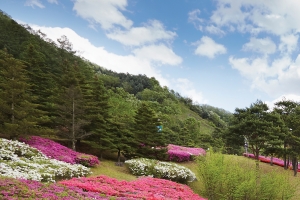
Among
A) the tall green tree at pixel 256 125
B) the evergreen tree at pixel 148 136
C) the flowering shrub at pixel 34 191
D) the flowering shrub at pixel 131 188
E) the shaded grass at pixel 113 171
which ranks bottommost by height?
the shaded grass at pixel 113 171

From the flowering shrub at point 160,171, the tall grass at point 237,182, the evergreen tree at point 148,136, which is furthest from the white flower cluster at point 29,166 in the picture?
the evergreen tree at point 148,136

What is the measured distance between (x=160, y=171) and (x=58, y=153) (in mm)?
8607

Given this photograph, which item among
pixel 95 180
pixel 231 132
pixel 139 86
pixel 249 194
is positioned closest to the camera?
pixel 95 180

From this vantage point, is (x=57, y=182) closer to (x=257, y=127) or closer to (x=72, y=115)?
(x=72, y=115)

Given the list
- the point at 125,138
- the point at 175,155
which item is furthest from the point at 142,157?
the point at 175,155

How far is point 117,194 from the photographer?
12906 millimetres

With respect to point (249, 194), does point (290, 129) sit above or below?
above

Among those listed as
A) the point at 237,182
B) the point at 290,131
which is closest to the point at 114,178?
the point at 237,182

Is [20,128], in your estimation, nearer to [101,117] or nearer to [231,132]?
[101,117]

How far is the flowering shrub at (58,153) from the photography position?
67.2 ft

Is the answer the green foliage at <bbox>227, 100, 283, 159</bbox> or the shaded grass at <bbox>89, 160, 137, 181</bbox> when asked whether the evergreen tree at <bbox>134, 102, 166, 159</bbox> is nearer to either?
the shaded grass at <bbox>89, 160, 137, 181</bbox>

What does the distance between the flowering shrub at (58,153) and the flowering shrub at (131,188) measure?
551 cm

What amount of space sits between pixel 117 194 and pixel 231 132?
19.2 m

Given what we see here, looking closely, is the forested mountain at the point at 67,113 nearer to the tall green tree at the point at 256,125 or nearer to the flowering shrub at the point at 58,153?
the flowering shrub at the point at 58,153
